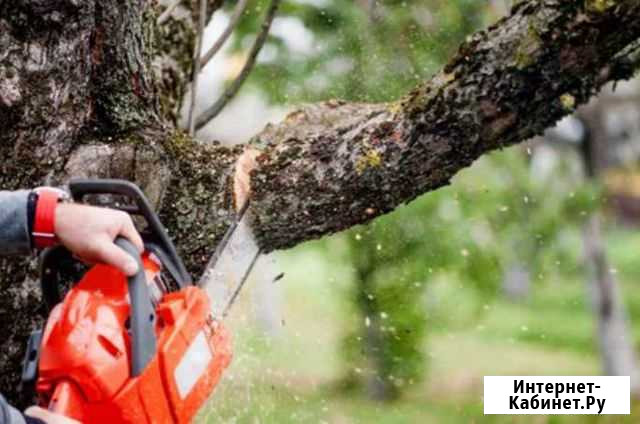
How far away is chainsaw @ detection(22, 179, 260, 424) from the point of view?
1365 millimetres

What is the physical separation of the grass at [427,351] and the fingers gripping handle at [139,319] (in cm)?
63

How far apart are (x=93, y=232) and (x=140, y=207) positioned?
0.12 meters

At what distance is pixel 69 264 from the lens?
167cm

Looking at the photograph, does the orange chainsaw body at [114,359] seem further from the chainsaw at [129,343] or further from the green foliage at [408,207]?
the green foliage at [408,207]

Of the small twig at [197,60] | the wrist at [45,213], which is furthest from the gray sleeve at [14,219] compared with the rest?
the small twig at [197,60]

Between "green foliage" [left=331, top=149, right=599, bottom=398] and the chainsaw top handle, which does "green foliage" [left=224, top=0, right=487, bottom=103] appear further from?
the chainsaw top handle

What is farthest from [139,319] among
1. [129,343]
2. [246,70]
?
[246,70]

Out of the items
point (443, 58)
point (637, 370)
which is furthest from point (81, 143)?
point (637, 370)

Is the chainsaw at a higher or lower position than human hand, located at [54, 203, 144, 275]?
lower

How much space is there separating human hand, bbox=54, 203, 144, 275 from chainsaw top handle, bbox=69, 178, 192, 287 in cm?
5

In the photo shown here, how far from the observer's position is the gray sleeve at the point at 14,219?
56.9 inches

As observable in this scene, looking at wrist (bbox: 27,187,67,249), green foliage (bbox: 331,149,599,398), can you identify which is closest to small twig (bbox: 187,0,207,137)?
wrist (bbox: 27,187,67,249)

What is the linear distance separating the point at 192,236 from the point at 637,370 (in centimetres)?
774

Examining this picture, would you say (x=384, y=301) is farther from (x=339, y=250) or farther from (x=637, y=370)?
(x=637, y=370)
